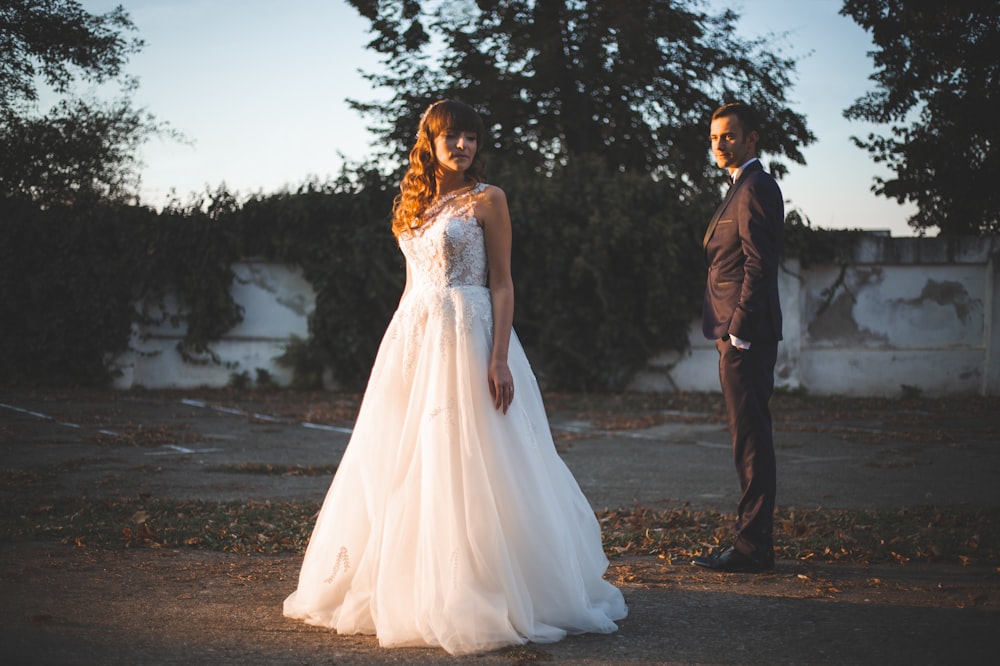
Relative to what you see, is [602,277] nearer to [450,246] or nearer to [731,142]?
[731,142]

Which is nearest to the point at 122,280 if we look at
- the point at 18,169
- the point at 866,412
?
the point at 18,169

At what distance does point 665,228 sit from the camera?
53.4 feet

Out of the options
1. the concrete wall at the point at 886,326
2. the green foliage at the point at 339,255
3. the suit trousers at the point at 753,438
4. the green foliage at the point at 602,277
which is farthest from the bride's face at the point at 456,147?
the concrete wall at the point at 886,326

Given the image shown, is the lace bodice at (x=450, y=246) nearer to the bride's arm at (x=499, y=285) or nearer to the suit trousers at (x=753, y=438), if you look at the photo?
the bride's arm at (x=499, y=285)

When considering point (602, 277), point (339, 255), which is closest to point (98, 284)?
point (339, 255)

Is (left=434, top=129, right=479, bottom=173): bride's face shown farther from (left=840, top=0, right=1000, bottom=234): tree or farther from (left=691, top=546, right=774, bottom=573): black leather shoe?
(left=840, top=0, right=1000, bottom=234): tree

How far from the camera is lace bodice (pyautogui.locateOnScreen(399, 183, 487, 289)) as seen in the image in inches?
163

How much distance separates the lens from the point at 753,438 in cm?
492

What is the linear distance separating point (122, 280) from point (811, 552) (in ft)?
49.7

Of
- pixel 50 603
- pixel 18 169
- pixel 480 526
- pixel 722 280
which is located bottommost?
pixel 50 603

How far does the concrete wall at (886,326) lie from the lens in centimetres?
1634

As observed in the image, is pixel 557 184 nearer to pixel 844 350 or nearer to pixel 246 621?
pixel 844 350

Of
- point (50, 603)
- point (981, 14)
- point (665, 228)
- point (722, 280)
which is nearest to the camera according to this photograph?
point (50, 603)

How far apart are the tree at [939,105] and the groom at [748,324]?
1876 centimetres
